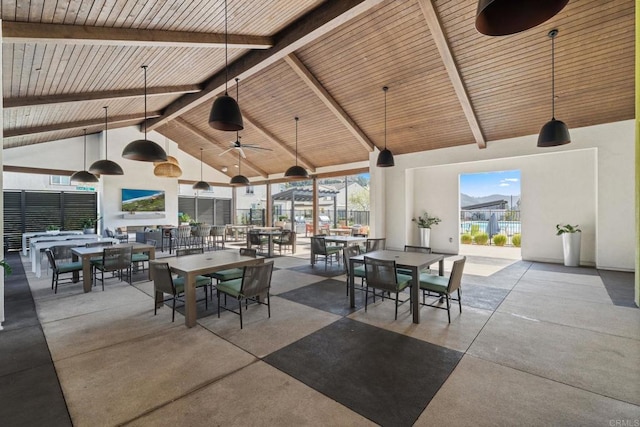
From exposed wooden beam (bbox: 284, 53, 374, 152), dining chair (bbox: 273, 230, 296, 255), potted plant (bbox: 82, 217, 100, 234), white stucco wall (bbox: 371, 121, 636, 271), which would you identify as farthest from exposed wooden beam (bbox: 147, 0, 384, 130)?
potted plant (bbox: 82, 217, 100, 234)

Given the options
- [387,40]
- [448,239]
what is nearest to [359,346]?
[387,40]

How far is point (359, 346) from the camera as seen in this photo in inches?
115

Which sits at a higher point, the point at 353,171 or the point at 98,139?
the point at 98,139

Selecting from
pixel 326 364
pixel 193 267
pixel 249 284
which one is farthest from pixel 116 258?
pixel 326 364

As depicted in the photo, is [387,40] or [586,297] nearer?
[586,297]

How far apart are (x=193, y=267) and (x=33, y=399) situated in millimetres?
1727

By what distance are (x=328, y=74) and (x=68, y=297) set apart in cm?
668

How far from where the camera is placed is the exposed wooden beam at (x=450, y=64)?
4.42 m

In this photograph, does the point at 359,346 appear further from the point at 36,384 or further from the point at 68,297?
the point at 68,297

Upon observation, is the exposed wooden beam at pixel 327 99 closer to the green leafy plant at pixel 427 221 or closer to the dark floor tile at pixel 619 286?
the green leafy plant at pixel 427 221

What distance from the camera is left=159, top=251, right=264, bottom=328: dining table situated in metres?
3.42

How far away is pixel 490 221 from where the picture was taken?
10398 millimetres

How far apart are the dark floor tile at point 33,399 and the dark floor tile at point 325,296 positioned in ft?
9.09

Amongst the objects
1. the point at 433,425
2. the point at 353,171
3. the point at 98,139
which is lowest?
the point at 433,425
